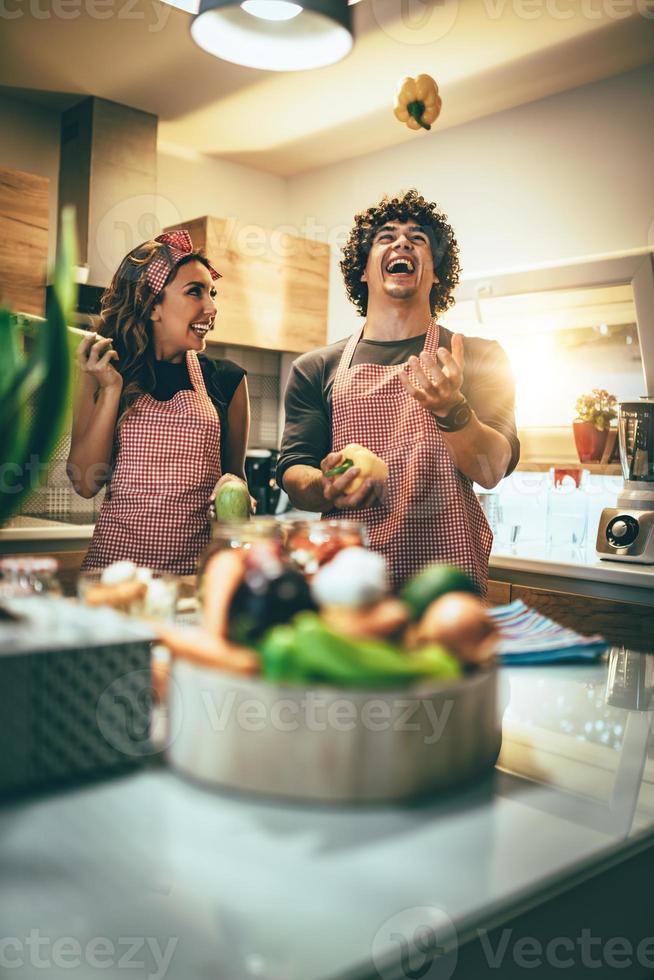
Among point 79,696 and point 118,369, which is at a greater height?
point 118,369

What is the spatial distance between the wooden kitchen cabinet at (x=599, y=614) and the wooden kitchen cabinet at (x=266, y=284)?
74.5 inches

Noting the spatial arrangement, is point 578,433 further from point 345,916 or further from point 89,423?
point 345,916

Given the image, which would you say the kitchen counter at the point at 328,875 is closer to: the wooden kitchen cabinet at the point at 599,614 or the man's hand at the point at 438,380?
the man's hand at the point at 438,380

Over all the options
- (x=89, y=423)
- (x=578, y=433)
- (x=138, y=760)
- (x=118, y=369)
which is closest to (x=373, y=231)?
(x=118, y=369)

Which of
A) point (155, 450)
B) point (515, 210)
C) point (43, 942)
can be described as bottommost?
point (43, 942)

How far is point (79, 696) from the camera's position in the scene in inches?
25.1

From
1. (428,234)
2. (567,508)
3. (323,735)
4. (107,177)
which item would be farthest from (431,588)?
(107,177)

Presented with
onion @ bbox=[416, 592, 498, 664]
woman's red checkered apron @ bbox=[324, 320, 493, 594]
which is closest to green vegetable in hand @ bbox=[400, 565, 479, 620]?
onion @ bbox=[416, 592, 498, 664]

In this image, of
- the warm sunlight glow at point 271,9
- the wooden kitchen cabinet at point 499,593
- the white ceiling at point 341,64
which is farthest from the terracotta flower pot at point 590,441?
the warm sunlight glow at point 271,9

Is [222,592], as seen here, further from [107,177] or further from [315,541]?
[107,177]

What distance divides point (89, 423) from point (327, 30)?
32.5 inches

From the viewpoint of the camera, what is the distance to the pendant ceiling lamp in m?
1.18

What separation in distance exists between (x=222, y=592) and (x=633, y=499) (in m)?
2.04

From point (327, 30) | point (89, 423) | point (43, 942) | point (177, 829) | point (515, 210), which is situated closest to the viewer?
point (43, 942)
